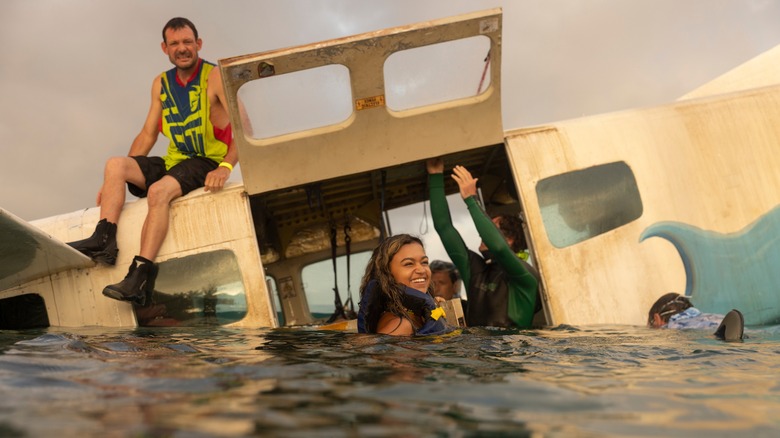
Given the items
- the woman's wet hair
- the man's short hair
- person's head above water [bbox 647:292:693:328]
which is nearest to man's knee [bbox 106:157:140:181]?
the man's short hair

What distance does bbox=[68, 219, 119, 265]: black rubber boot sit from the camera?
6.78 metres

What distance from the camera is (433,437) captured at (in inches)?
87.0

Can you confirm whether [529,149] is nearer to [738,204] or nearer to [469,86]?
[469,86]

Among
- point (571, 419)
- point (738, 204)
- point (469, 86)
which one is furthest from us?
point (738, 204)

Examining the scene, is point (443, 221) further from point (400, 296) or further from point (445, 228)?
point (400, 296)

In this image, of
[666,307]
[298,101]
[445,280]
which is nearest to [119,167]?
[298,101]

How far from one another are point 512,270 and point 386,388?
4.06 meters

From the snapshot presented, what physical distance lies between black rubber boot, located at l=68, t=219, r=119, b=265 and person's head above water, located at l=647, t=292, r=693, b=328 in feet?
17.3

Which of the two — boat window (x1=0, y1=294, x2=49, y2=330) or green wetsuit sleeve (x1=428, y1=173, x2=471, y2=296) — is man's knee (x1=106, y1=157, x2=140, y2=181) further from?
green wetsuit sleeve (x1=428, y1=173, x2=471, y2=296)

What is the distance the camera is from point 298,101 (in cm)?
651

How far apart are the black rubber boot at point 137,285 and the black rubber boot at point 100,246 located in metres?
0.29

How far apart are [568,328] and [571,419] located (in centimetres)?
421

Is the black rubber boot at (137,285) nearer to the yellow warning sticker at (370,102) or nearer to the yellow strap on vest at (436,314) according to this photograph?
the yellow warning sticker at (370,102)

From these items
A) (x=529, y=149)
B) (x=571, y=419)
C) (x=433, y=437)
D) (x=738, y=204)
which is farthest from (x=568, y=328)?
(x=433, y=437)
